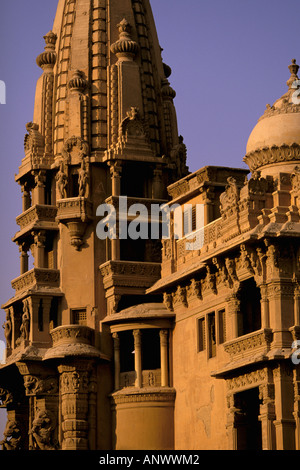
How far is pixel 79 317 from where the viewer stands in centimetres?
6450

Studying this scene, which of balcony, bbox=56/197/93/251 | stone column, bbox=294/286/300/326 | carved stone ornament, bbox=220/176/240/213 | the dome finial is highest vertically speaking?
the dome finial

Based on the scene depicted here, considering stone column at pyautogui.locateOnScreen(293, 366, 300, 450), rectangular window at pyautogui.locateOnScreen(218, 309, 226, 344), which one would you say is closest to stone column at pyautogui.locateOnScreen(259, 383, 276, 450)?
stone column at pyautogui.locateOnScreen(293, 366, 300, 450)

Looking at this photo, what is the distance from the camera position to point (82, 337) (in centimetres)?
6253

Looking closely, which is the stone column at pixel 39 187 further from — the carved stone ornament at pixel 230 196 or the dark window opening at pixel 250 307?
the dark window opening at pixel 250 307

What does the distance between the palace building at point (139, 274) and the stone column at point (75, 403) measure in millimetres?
52

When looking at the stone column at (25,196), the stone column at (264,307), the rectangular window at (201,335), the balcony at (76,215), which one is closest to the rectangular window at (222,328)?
the rectangular window at (201,335)

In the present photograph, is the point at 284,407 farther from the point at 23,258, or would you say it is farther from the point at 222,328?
the point at 23,258

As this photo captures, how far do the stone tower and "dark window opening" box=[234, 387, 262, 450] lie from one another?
616 centimetres

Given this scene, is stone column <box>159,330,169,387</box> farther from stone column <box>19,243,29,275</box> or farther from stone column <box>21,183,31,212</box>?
stone column <box>21,183,31,212</box>

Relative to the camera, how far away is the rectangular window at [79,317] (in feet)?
211

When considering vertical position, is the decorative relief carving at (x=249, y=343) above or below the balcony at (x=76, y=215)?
below

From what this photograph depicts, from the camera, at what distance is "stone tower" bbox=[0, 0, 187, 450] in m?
61.8
